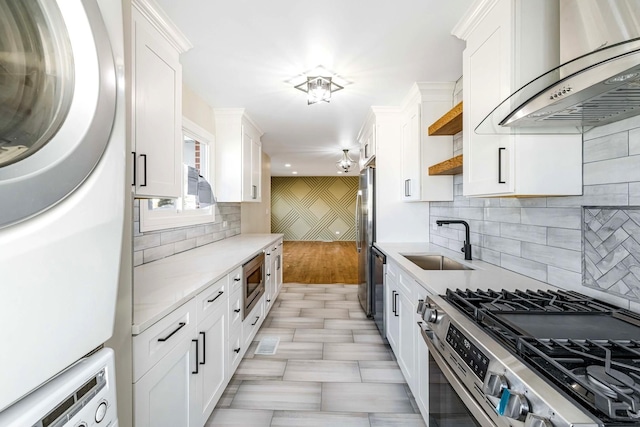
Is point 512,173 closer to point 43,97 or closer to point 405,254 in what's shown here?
point 405,254

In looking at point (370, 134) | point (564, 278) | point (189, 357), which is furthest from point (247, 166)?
point (564, 278)

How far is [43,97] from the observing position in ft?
1.93

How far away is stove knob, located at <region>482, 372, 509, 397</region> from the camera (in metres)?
0.79

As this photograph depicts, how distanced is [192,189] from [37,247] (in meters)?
2.56

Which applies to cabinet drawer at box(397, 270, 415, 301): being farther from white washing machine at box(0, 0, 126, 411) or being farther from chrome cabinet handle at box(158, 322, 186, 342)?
white washing machine at box(0, 0, 126, 411)

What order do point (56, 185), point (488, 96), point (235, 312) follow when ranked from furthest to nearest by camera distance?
point (235, 312), point (488, 96), point (56, 185)

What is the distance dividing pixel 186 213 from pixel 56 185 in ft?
8.19

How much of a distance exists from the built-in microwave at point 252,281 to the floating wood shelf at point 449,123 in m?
1.90

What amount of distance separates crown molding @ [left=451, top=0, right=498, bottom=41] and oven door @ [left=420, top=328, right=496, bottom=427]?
1.67m

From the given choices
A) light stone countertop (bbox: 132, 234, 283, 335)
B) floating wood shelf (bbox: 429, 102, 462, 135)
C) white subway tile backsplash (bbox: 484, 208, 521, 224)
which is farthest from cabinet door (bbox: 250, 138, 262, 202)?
white subway tile backsplash (bbox: 484, 208, 521, 224)

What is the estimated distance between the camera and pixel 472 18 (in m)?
1.74

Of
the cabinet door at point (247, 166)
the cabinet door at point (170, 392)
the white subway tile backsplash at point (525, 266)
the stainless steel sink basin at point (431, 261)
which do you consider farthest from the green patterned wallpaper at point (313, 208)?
the cabinet door at point (170, 392)

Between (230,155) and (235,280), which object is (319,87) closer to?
(230,155)

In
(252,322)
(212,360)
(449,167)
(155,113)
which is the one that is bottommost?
(252,322)
